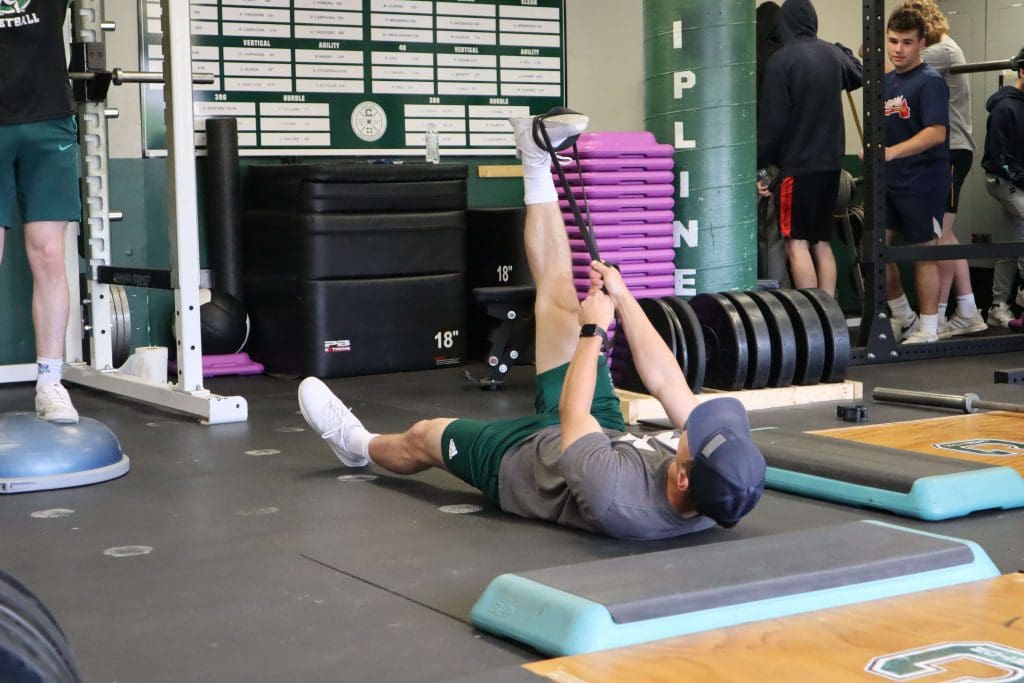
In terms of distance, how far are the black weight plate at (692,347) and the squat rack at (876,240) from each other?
1614mm

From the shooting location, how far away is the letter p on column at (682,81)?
17.4 feet

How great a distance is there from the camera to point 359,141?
677 centimetres

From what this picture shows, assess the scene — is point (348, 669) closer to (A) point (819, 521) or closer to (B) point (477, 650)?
(B) point (477, 650)

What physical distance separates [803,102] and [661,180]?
4.69 ft

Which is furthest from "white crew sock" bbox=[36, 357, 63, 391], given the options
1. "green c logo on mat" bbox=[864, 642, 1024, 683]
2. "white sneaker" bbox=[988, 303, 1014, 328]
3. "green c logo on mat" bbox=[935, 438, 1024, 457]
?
"white sneaker" bbox=[988, 303, 1014, 328]

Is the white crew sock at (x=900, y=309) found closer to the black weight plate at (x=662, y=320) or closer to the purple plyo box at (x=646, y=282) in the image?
the purple plyo box at (x=646, y=282)

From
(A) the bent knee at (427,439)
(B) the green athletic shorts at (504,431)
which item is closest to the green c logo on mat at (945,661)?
(B) the green athletic shorts at (504,431)

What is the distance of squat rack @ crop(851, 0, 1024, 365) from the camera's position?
6.03 metres

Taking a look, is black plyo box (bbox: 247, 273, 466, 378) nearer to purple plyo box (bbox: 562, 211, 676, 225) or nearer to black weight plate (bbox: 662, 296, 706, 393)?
purple plyo box (bbox: 562, 211, 676, 225)

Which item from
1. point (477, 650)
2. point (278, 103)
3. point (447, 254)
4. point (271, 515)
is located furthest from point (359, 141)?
point (477, 650)

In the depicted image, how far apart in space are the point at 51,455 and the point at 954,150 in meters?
5.62

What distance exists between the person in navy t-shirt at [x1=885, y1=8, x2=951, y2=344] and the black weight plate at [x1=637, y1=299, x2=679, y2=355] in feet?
7.22

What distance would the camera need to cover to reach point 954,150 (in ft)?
24.3

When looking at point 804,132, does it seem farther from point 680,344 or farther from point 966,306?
point 680,344
